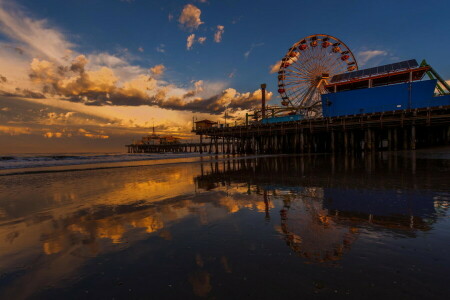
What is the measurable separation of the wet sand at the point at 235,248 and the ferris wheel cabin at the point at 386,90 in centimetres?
3067

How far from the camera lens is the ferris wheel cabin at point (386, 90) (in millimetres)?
28000

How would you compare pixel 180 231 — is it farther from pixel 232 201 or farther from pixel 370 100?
pixel 370 100

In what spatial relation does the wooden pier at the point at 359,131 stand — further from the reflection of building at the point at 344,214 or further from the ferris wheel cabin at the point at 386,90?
the reflection of building at the point at 344,214

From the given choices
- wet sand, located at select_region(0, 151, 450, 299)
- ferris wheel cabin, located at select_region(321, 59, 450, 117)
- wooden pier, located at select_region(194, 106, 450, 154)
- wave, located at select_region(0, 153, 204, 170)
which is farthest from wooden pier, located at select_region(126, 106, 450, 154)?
wet sand, located at select_region(0, 151, 450, 299)

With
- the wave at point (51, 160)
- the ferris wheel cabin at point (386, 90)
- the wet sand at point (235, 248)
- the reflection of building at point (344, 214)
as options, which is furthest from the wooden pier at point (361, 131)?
the wet sand at point (235, 248)

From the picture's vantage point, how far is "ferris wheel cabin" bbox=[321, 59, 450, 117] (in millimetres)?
28000

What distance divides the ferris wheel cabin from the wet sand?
30.7 metres

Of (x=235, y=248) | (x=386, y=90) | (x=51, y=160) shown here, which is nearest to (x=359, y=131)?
(x=386, y=90)

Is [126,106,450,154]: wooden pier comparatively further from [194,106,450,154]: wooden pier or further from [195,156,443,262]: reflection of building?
[195,156,443,262]: reflection of building

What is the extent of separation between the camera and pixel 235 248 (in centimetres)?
280

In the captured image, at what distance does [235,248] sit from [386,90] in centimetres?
3616

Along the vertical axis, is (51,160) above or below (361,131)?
below

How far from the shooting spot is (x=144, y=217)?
4.41 metres

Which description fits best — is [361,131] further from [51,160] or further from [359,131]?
[51,160]
